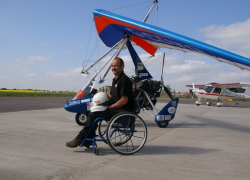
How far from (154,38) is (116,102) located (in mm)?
3292

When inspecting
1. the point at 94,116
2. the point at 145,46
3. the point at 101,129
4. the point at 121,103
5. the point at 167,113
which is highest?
the point at 145,46

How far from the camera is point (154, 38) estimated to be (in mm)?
6586

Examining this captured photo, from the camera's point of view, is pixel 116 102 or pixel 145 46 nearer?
pixel 116 102

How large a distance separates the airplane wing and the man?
69.6 inches

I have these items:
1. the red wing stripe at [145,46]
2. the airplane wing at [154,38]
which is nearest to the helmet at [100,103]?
the airplane wing at [154,38]

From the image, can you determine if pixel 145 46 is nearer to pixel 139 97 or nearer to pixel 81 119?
pixel 139 97

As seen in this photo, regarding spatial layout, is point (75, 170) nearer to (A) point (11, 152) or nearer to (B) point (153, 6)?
(A) point (11, 152)

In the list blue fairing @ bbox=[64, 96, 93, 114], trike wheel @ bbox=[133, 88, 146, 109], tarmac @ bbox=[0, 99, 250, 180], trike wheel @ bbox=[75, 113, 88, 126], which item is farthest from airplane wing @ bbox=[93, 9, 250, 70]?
trike wheel @ bbox=[75, 113, 88, 126]

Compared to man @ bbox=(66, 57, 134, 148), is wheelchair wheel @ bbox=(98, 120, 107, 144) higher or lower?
lower

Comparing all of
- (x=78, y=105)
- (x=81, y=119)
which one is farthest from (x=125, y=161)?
(x=81, y=119)

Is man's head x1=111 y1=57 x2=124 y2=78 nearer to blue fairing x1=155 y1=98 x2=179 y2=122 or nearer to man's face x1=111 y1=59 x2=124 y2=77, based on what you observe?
man's face x1=111 y1=59 x2=124 y2=77

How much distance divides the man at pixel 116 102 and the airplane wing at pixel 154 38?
1.77 m

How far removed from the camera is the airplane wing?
4500 millimetres

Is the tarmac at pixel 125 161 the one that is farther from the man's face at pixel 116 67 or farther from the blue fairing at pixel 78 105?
the blue fairing at pixel 78 105
